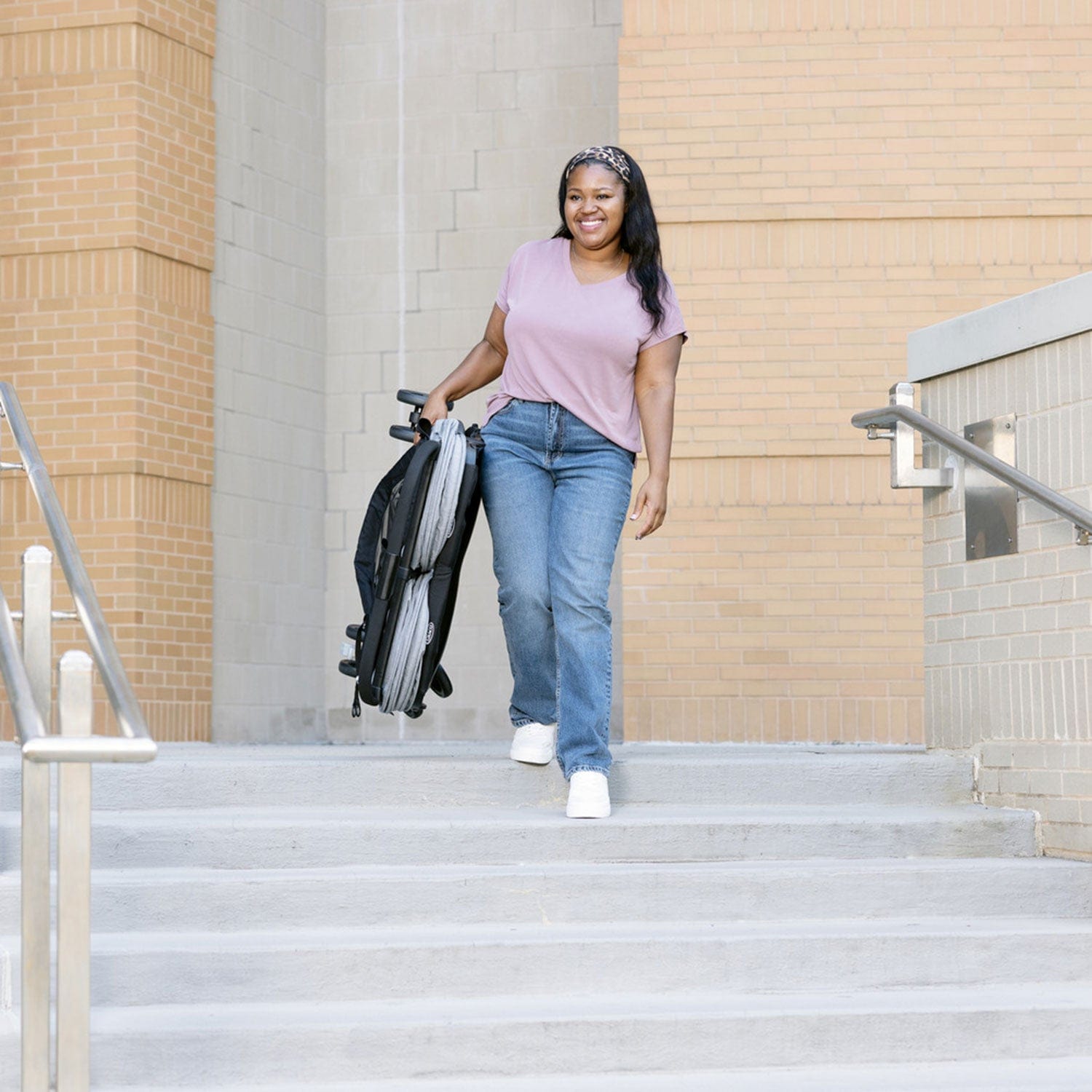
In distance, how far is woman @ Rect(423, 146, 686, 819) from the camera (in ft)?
16.2

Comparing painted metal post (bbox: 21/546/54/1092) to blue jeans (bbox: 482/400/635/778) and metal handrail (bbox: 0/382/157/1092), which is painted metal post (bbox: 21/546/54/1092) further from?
blue jeans (bbox: 482/400/635/778)

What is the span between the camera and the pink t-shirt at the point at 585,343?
16.5ft

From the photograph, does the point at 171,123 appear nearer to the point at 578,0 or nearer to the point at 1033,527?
the point at 578,0

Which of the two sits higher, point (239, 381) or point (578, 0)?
point (578, 0)

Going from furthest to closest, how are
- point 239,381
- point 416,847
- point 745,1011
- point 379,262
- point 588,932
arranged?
point 379,262 → point 239,381 → point 416,847 → point 588,932 → point 745,1011

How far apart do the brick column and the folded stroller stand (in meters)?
2.87

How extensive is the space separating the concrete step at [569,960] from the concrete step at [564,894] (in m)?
0.05

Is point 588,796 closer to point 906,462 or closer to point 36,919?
point 906,462

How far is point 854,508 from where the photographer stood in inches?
309

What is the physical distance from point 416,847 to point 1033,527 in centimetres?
190

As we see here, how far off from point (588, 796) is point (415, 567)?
0.79 metres

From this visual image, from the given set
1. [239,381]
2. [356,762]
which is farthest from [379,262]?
[356,762]

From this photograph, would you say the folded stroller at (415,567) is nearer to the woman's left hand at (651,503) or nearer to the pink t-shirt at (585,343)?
the pink t-shirt at (585,343)

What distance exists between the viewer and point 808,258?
7.89 meters
